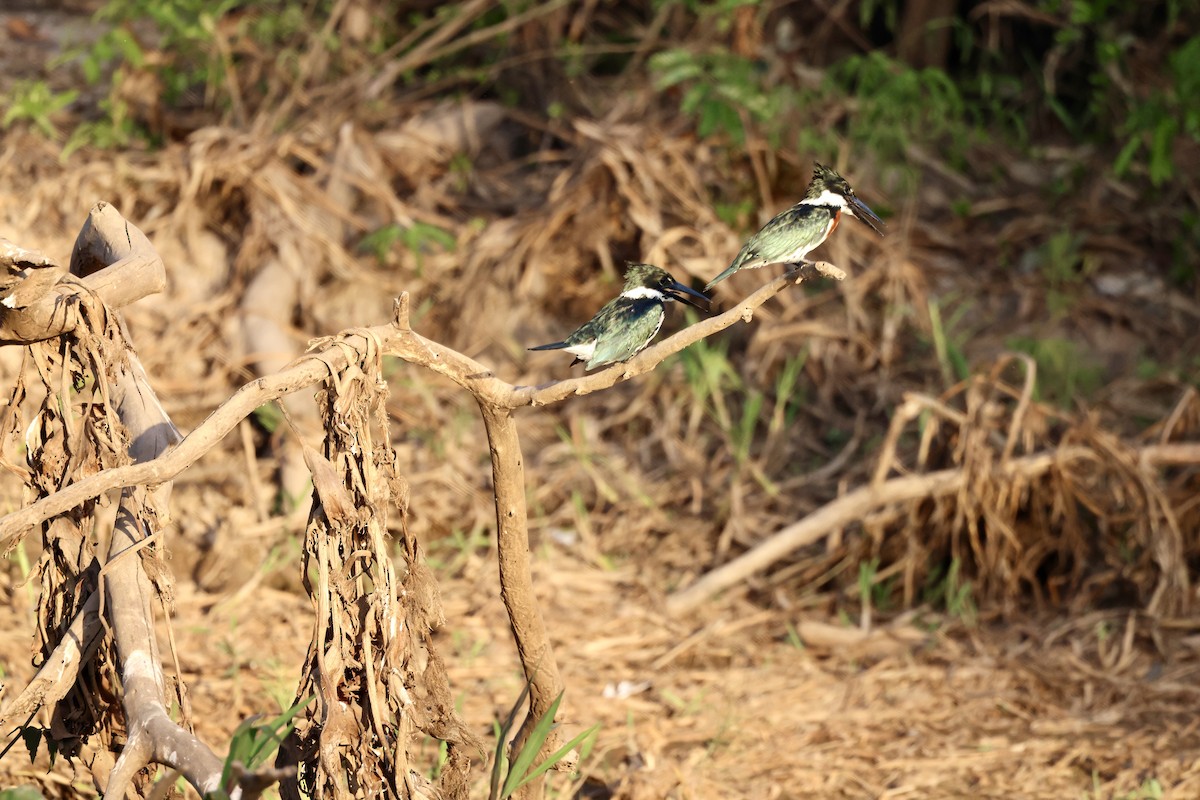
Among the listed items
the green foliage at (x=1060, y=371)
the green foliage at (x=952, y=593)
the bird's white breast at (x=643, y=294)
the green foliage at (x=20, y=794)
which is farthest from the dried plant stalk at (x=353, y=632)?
the green foliage at (x=1060, y=371)

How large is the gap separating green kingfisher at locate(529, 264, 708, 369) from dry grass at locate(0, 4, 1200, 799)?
1.25m

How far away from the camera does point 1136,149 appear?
18.6 feet

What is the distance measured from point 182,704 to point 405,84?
193 inches

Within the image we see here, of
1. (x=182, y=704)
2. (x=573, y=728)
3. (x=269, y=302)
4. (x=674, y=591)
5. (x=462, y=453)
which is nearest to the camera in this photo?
(x=182, y=704)

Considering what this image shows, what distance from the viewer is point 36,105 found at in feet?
18.4

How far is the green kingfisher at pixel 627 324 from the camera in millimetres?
2449

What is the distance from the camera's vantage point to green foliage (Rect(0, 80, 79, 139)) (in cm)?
562

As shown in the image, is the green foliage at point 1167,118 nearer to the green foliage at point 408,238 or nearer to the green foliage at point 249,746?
the green foliage at point 408,238

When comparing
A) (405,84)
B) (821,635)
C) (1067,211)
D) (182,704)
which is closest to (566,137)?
(405,84)

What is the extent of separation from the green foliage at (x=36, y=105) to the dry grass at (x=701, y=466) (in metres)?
0.12

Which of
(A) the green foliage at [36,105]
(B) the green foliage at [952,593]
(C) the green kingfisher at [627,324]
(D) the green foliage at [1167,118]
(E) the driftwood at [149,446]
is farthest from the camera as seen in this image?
(A) the green foliage at [36,105]

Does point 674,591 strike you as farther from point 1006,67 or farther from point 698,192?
point 1006,67

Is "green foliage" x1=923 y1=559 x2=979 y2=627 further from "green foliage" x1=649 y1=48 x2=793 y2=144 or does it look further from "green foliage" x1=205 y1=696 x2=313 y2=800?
"green foliage" x1=205 y1=696 x2=313 y2=800

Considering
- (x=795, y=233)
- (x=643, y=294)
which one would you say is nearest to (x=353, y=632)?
(x=643, y=294)
